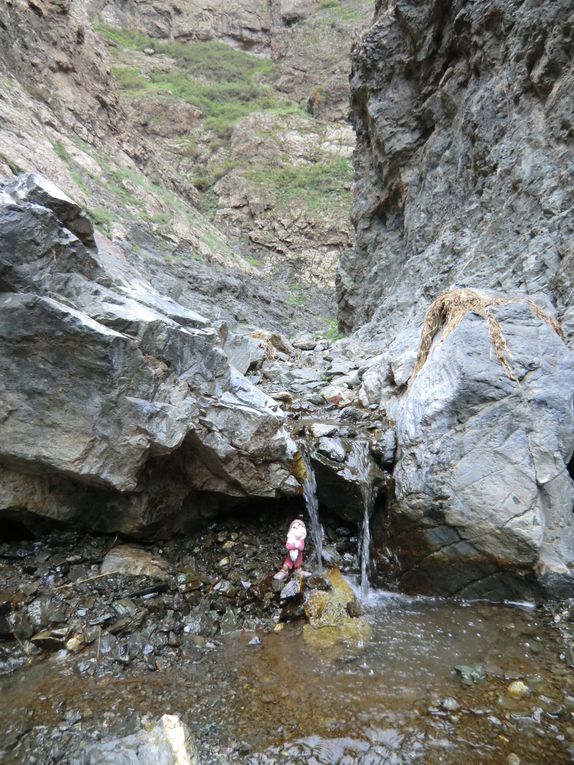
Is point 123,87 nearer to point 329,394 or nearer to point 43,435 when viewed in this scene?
point 329,394

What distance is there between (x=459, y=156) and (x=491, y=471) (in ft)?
32.5

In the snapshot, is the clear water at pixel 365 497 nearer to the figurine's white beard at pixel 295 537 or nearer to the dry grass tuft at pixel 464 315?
the figurine's white beard at pixel 295 537

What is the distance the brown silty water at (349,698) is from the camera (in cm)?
329

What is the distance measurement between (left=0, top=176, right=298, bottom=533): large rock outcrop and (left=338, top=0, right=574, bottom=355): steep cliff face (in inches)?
191

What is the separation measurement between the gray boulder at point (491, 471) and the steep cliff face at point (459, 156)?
1774 mm

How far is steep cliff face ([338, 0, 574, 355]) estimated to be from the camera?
7898 mm

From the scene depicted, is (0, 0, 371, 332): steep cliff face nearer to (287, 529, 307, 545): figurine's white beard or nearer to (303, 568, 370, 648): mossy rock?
(287, 529, 307, 545): figurine's white beard

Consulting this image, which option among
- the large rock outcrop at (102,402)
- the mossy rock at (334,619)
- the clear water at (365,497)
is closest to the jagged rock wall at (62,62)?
the large rock outcrop at (102,402)

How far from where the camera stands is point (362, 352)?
12.9m

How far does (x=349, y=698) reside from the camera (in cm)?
378

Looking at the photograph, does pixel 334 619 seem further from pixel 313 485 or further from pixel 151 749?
pixel 151 749

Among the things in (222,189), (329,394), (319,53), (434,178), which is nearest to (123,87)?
(222,189)

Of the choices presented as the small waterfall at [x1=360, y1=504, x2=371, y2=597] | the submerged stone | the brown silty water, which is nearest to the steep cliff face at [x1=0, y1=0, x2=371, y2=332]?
the submerged stone

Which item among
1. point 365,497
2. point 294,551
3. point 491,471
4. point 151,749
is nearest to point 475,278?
point 491,471
